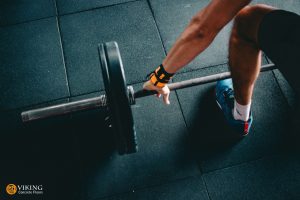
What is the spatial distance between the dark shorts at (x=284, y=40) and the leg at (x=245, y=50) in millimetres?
46

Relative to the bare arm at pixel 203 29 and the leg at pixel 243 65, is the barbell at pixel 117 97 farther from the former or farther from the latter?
the leg at pixel 243 65

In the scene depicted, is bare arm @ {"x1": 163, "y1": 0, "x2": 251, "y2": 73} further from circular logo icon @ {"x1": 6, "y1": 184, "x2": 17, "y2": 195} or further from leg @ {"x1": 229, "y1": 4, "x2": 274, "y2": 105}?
circular logo icon @ {"x1": 6, "y1": 184, "x2": 17, "y2": 195}

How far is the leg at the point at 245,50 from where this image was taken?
1.14 metres

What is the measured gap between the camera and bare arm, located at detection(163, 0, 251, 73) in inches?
39.2

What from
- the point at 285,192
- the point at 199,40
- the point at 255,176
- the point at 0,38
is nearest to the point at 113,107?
the point at 199,40

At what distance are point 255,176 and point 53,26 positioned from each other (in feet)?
4.81

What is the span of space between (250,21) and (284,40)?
158 millimetres

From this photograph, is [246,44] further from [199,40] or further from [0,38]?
[0,38]

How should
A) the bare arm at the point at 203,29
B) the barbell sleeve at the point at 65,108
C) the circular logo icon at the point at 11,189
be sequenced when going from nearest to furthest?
the bare arm at the point at 203,29 → the barbell sleeve at the point at 65,108 → the circular logo icon at the point at 11,189

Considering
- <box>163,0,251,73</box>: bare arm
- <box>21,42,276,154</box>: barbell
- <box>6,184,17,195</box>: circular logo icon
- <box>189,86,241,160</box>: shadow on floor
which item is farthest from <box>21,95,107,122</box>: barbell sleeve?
<box>189,86,241,160</box>: shadow on floor

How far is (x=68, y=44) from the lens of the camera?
6.07 ft

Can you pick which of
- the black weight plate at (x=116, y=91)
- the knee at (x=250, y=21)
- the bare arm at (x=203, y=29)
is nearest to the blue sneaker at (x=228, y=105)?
the knee at (x=250, y=21)

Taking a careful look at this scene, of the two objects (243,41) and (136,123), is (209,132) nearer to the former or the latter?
(136,123)

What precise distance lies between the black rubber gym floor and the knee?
0.55 m
